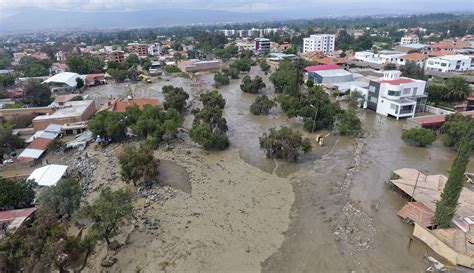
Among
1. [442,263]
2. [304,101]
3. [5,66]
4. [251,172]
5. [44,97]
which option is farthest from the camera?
[5,66]

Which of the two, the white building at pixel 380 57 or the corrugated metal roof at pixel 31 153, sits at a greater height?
the white building at pixel 380 57

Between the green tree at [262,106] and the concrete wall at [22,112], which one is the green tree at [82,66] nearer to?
the concrete wall at [22,112]

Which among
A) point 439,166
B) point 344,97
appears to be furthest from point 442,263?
point 344,97

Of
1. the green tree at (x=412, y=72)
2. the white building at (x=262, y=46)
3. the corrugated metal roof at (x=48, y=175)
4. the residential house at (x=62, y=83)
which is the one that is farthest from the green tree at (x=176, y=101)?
the white building at (x=262, y=46)

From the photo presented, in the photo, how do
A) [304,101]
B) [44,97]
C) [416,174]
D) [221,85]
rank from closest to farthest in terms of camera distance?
1. [416,174]
2. [304,101]
3. [44,97]
4. [221,85]

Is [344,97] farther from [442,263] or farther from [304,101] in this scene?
[442,263]

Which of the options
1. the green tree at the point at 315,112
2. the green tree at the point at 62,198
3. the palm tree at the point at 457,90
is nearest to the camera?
the green tree at the point at 62,198

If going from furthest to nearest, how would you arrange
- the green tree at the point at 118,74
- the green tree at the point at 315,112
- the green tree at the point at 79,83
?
the green tree at the point at 118,74 < the green tree at the point at 79,83 < the green tree at the point at 315,112

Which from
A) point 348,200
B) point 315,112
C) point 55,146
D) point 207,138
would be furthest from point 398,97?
point 55,146
